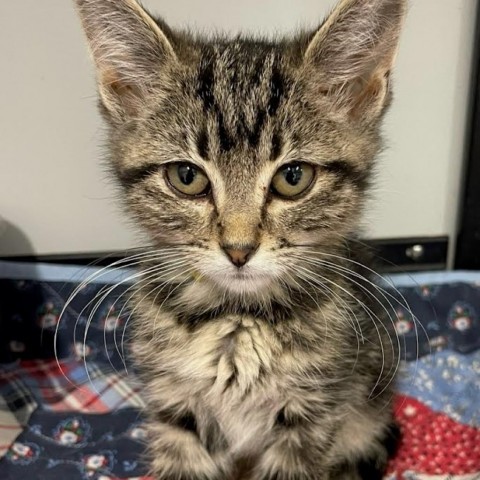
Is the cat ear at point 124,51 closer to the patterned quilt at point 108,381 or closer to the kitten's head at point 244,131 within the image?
the kitten's head at point 244,131

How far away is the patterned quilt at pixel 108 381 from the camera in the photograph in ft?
4.75

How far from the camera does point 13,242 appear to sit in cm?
204

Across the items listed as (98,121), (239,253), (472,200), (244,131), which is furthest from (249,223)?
(472,200)

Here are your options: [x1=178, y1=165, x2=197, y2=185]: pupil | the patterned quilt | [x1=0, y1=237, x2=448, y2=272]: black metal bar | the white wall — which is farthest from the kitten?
[x1=0, y1=237, x2=448, y2=272]: black metal bar

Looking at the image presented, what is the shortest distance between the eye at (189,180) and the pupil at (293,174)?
0.41 feet

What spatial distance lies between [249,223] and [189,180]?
14cm

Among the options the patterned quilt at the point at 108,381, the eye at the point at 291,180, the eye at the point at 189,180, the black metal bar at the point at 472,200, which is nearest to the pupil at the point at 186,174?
the eye at the point at 189,180

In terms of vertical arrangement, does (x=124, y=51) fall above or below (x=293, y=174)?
above

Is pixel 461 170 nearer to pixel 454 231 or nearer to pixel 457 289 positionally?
pixel 454 231

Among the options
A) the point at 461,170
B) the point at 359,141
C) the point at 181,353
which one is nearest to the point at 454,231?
the point at 461,170

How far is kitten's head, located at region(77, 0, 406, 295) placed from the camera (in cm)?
101

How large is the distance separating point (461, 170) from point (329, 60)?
111 centimetres

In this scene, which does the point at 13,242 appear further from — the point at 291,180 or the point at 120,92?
the point at 291,180

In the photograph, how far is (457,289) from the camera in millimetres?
1907
